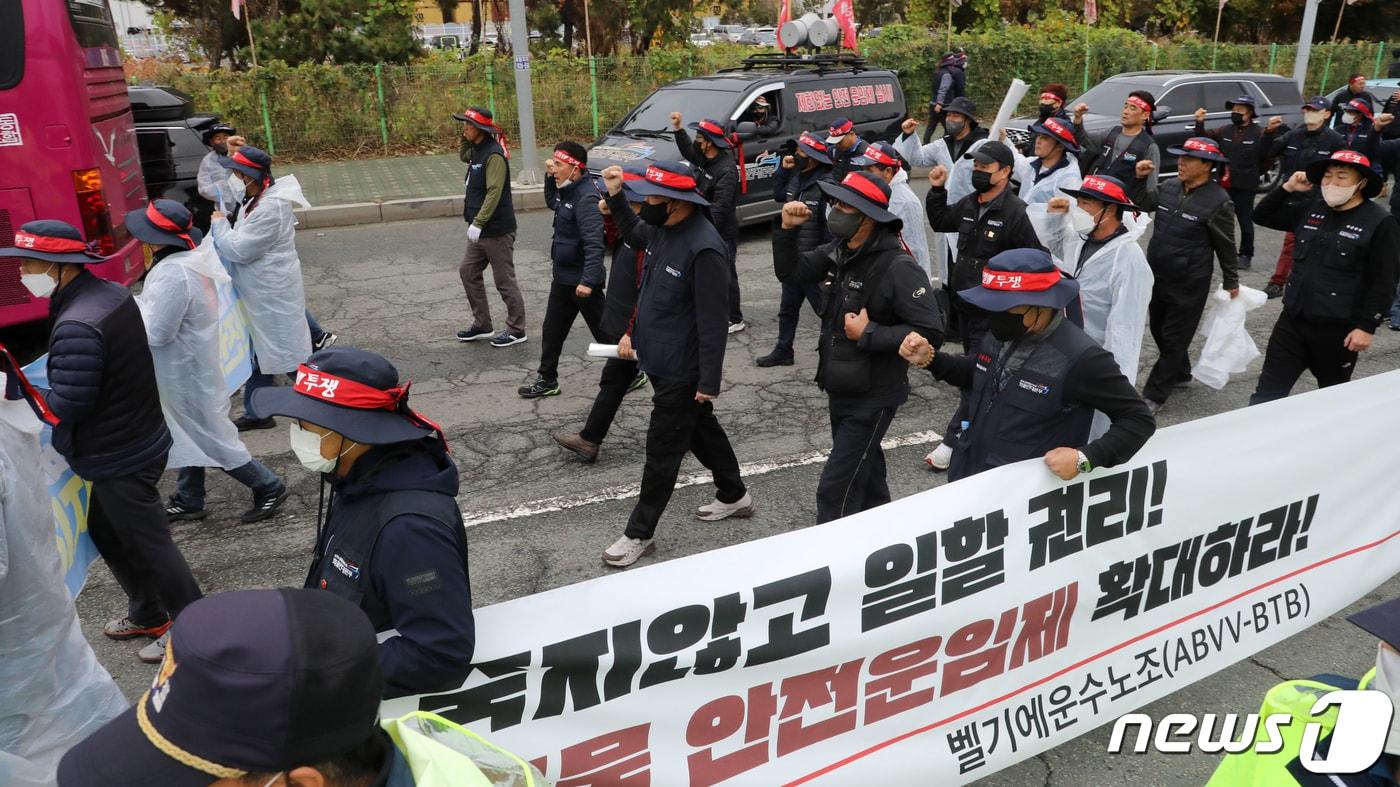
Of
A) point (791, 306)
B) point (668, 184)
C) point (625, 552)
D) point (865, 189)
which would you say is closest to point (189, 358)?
point (625, 552)

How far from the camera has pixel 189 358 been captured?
4.98 meters

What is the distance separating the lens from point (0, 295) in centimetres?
733

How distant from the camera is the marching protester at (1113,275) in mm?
5684

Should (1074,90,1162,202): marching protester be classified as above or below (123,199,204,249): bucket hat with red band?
below

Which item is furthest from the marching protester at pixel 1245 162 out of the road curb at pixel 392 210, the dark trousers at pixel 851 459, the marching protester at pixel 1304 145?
the dark trousers at pixel 851 459

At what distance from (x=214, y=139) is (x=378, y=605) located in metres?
8.84

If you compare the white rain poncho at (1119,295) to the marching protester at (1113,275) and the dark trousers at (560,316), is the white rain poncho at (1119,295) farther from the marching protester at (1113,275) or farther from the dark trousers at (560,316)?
the dark trousers at (560,316)

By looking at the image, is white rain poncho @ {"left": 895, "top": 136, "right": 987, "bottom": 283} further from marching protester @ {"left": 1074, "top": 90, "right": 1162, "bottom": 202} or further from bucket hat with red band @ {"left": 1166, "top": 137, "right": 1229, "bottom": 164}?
bucket hat with red band @ {"left": 1166, "top": 137, "right": 1229, "bottom": 164}

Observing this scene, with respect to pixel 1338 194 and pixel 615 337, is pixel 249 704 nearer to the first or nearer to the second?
pixel 615 337

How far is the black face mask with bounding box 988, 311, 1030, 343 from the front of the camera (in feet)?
12.4

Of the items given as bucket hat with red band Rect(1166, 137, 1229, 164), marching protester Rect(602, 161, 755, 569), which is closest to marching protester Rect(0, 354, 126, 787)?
marching protester Rect(602, 161, 755, 569)

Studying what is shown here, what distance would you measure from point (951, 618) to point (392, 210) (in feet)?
37.8

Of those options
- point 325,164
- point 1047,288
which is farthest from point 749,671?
point 325,164

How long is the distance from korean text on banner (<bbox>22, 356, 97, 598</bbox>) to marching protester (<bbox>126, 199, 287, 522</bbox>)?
30.9 inches
